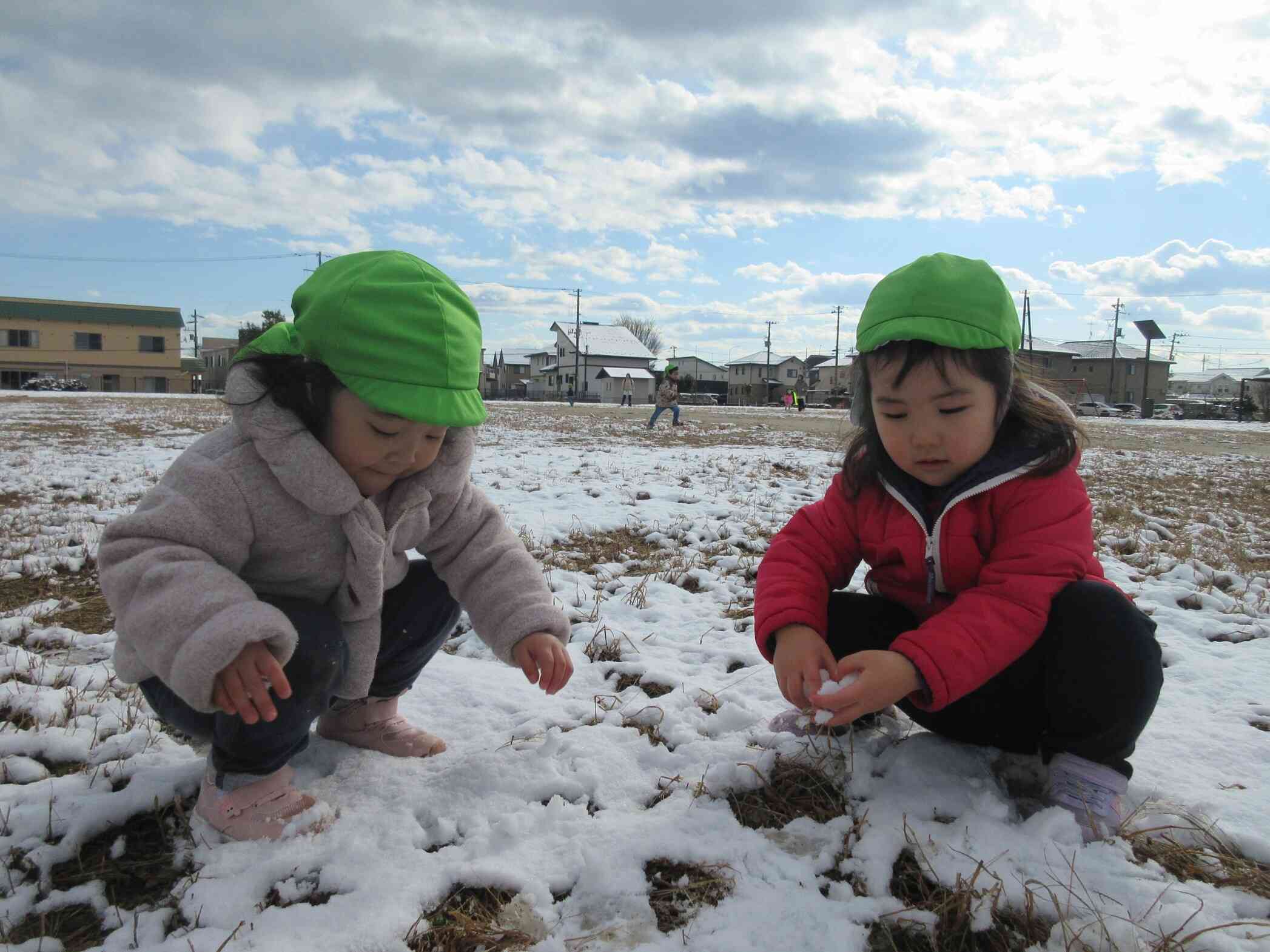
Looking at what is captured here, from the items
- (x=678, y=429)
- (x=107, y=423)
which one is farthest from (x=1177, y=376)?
(x=107, y=423)

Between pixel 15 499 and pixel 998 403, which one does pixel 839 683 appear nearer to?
pixel 998 403

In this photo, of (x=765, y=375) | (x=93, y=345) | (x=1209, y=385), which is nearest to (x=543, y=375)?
(x=765, y=375)

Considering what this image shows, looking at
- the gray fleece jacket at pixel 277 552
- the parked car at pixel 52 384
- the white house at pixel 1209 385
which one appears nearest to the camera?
the gray fleece jacket at pixel 277 552

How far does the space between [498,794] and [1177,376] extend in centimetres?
13805

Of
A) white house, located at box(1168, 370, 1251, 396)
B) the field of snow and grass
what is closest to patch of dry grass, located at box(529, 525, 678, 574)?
the field of snow and grass

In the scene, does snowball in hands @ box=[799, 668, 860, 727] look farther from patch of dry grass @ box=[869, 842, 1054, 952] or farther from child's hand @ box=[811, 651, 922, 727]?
patch of dry grass @ box=[869, 842, 1054, 952]

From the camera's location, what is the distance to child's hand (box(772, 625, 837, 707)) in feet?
5.49

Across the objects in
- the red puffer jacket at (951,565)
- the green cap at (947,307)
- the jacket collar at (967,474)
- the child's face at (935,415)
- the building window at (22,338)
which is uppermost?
the building window at (22,338)

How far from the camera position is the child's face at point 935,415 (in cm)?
169

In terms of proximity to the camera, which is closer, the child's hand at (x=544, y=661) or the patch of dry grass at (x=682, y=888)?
the patch of dry grass at (x=682, y=888)

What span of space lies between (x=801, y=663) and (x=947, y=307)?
0.87m

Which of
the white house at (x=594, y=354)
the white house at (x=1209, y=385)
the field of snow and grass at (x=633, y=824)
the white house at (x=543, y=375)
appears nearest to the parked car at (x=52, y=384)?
the white house at (x=543, y=375)

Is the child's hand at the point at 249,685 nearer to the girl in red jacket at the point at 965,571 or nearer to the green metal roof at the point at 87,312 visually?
the girl in red jacket at the point at 965,571

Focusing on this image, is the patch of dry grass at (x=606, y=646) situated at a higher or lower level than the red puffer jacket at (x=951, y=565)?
lower
